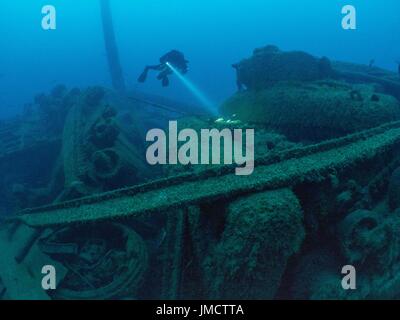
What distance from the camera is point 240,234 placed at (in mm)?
2973

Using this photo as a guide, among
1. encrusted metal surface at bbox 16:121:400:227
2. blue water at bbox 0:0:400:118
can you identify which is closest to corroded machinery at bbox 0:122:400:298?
encrusted metal surface at bbox 16:121:400:227

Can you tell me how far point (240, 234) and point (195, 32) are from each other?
4955 inches

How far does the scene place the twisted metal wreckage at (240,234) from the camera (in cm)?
300

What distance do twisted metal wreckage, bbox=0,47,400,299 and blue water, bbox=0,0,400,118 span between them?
3515 inches

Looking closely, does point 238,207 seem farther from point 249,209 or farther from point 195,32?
point 195,32

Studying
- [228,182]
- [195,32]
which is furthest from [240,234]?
[195,32]

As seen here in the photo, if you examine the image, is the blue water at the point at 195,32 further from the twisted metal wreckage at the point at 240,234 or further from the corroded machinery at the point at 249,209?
the corroded machinery at the point at 249,209

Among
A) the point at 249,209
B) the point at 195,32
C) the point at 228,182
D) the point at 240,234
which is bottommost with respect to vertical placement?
the point at 240,234

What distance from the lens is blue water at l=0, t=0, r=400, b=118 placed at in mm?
101312

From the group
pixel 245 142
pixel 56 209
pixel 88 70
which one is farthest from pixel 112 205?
pixel 88 70

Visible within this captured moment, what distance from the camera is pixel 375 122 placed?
18.5 feet

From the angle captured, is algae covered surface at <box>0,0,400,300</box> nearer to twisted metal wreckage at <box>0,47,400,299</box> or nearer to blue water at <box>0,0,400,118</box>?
twisted metal wreckage at <box>0,47,400,299</box>

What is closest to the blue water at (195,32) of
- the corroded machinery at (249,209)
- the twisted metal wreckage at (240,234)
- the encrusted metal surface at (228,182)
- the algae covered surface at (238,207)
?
the algae covered surface at (238,207)
